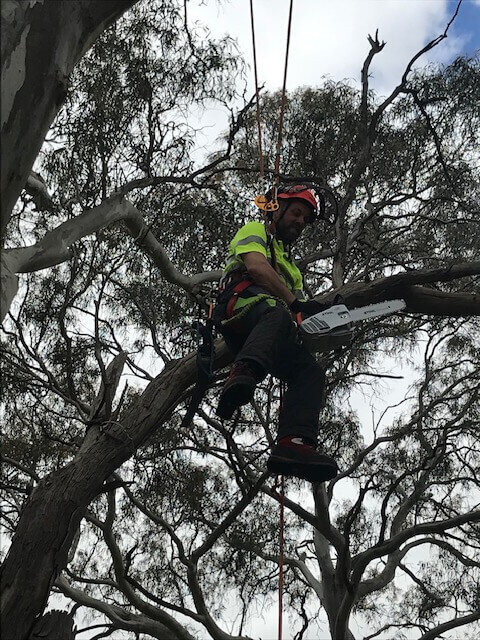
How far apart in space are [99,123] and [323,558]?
4.48 m

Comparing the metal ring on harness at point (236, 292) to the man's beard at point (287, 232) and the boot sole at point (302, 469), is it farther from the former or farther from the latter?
the boot sole at point (302, 469)

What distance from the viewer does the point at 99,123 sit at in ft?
18.4

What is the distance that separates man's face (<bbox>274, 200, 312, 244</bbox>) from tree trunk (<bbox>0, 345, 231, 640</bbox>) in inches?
30.3

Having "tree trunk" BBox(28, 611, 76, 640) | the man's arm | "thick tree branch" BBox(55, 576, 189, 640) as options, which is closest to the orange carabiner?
the man's arm

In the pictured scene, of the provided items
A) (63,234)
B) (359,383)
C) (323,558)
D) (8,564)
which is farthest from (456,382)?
(8,564)

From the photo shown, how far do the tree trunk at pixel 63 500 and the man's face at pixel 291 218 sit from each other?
2.53ft

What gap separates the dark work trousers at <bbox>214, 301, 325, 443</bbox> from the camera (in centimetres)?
293

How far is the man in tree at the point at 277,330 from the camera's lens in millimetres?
2910

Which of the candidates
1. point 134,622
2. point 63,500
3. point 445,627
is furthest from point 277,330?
point 134,622

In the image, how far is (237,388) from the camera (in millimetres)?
2814

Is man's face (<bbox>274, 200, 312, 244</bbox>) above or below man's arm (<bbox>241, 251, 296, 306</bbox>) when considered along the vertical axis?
above

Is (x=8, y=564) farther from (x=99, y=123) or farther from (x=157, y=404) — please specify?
(x=99, y=123)

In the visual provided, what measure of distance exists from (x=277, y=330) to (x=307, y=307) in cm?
32

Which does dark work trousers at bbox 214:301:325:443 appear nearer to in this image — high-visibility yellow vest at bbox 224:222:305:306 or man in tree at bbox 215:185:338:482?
man in tree at bbox 215:185:338:482
